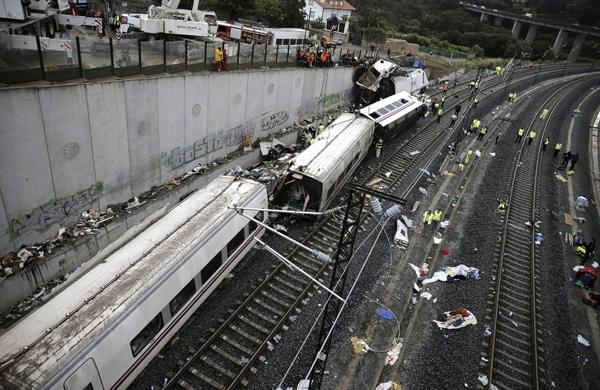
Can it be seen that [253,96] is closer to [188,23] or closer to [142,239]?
[188,23]

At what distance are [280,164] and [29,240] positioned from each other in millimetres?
12575

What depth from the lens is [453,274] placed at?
540 inches

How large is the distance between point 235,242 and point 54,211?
20.0ft

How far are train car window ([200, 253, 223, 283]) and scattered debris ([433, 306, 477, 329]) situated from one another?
7.19 metres

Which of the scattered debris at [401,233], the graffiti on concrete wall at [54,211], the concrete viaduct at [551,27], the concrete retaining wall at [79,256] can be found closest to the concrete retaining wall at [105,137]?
the graffiti on concrete wall at [54,211]

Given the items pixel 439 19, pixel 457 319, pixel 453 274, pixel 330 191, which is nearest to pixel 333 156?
pixel 330 191

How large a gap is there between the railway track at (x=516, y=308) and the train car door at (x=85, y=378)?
389 inches

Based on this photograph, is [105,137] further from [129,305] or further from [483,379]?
[483,379]

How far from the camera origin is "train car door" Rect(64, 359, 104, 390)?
23.3 ft

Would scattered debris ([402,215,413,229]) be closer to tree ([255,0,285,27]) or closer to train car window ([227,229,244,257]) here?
train car window ([227,229,244,257])

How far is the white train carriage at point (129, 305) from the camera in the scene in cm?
715

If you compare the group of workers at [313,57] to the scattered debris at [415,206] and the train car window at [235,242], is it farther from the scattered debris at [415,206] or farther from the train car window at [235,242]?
the train car window at [235,242]

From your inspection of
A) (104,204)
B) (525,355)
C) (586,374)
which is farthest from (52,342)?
(586,374)

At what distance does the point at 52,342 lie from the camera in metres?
7.36
